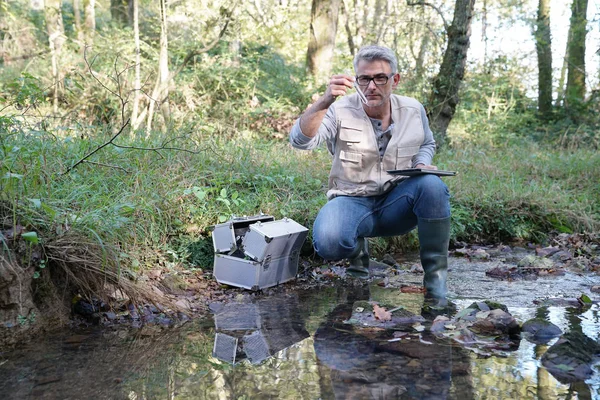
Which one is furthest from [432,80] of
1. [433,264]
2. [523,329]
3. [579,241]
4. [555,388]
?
[555,388]

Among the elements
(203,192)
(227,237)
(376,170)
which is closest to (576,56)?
(376,170)

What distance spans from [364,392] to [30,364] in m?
1.50

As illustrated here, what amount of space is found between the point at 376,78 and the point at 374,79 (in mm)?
14

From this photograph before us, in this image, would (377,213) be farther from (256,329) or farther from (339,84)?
(256,329)

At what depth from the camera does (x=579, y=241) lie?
235 inches

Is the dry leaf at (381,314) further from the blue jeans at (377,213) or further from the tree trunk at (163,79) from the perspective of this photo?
the tree trunk at (163,79)

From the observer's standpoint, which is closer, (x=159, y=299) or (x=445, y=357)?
(x=445, y=357)

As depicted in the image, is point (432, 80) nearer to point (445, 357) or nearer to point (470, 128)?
point (470, 128)

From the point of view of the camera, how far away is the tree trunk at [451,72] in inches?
350

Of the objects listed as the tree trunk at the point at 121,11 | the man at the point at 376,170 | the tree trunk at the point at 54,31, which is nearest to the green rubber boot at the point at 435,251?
the man at the point at 376,170

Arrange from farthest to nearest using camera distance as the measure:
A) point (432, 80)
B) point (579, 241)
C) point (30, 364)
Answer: point (432, 80) → point (579, 241) → point (30, 364)

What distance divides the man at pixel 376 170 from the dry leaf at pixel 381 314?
0.62 m

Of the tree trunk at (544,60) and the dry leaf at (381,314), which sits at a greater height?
the tree trunk at (544,60)

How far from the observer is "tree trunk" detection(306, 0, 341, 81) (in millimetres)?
11164
